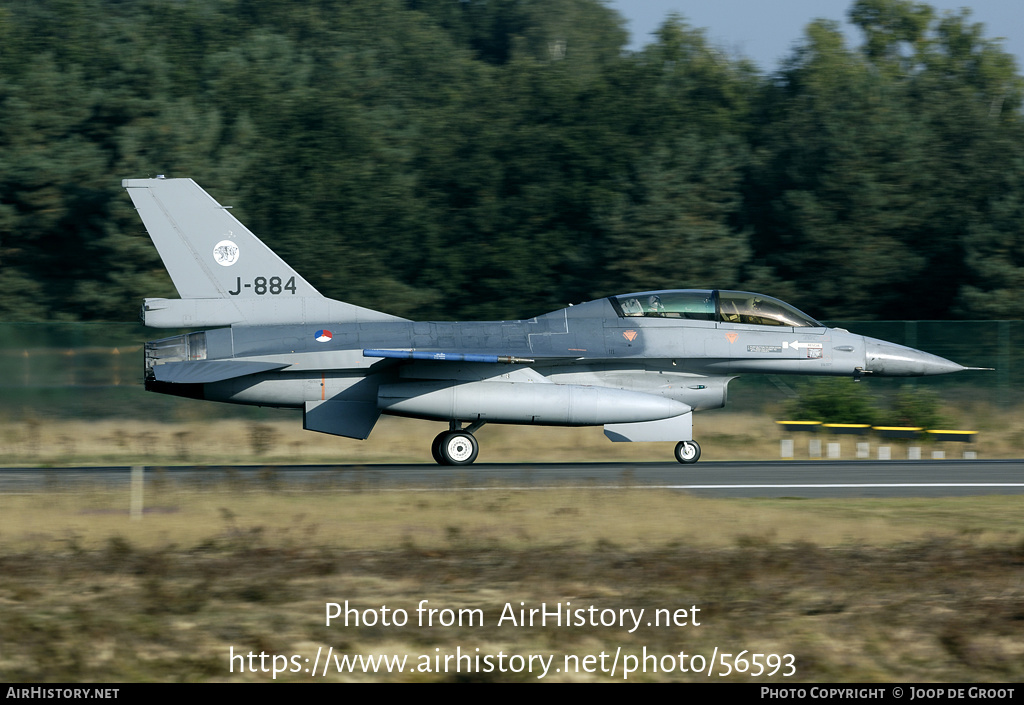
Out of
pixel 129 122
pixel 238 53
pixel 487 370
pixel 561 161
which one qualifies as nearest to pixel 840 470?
pixel 487 370

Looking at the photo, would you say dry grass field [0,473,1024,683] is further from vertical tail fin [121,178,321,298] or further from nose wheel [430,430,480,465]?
vertical tail fin [121,178,321,298]

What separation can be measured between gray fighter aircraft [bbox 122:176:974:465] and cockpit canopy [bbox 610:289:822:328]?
0.07 feet

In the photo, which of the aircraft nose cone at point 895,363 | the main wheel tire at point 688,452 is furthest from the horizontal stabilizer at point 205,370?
the aircraft nose cone at point 895,363

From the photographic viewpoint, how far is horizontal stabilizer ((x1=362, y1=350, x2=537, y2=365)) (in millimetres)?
16234

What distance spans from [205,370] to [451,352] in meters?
3.52

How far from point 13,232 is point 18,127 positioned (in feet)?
9.34

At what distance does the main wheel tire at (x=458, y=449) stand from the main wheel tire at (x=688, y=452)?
124 inches

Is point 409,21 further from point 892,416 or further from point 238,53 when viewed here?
point 892,416

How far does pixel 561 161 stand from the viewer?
34.7 m

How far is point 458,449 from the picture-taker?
56.9 feet

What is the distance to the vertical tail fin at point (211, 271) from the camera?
16922 mm

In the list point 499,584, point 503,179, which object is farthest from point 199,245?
point 503,179

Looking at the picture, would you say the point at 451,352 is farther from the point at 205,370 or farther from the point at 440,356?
the point at 205,370

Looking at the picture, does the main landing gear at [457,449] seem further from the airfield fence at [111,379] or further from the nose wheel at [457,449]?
the airfield fence at [111,379]
